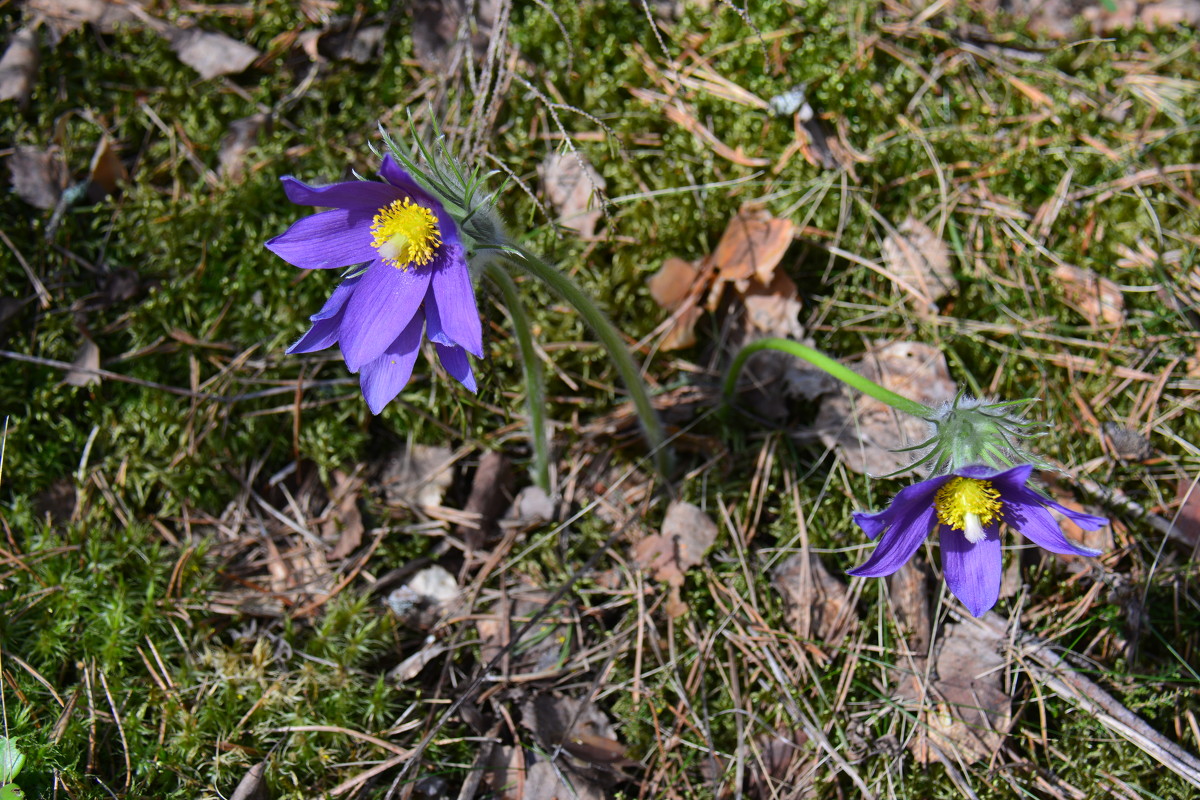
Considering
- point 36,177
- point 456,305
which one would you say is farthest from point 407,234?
point 36,177

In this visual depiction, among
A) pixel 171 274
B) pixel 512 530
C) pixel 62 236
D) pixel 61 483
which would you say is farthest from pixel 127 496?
pixel 512 530

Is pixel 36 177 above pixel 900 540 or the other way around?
above

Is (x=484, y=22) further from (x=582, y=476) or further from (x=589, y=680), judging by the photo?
(x=589, y=680)

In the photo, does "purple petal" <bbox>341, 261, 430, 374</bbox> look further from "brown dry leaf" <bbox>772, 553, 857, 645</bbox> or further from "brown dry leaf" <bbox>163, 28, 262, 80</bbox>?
"brown dry leaf" <bbox>163, 28, 262, 80</bbox>

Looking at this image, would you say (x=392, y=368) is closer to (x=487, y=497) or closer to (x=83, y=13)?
(x=487, y=497)

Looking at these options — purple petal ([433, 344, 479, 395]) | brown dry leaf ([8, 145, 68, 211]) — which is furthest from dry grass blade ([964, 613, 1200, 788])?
brown dry leaf ([8, 145, 68, 211])

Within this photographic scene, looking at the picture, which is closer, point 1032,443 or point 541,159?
point 1032,443
